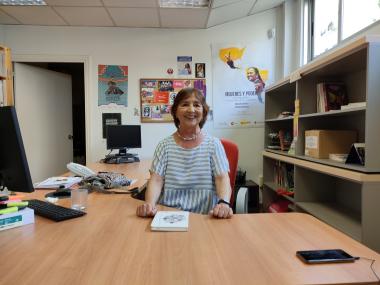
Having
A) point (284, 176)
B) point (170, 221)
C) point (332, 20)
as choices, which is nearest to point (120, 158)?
point (284, 176)

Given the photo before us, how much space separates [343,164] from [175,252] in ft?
4.76

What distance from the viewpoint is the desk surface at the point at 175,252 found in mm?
732

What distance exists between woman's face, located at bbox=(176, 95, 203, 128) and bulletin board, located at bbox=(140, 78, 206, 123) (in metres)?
2.15

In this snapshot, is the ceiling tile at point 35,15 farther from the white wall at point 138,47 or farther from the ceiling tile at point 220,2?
the ceiling tile at point 220,2

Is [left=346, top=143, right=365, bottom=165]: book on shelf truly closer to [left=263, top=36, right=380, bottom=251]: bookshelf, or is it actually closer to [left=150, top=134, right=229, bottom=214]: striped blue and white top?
[left=263, top=36, right=380, bottom=251]: bookshelf

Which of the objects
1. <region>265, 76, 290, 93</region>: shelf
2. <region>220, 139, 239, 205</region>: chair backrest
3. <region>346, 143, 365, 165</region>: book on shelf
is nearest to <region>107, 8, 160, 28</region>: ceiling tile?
<region>265, 76, 290, 93</region>: shelf

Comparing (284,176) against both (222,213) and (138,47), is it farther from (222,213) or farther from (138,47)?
(138,47)

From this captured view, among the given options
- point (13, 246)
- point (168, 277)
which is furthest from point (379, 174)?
point (13, 246)

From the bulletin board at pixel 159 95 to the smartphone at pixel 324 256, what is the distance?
9.90 feet

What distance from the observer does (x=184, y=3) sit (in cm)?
313

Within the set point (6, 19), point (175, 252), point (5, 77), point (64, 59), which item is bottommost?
point (175, 252)

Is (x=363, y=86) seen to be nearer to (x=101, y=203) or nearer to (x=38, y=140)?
(x=101, y=203)

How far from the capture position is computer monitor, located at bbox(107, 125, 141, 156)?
350 centimetres

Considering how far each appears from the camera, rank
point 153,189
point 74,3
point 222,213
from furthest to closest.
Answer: point 74,3 → point 153,189 → point 222,213
